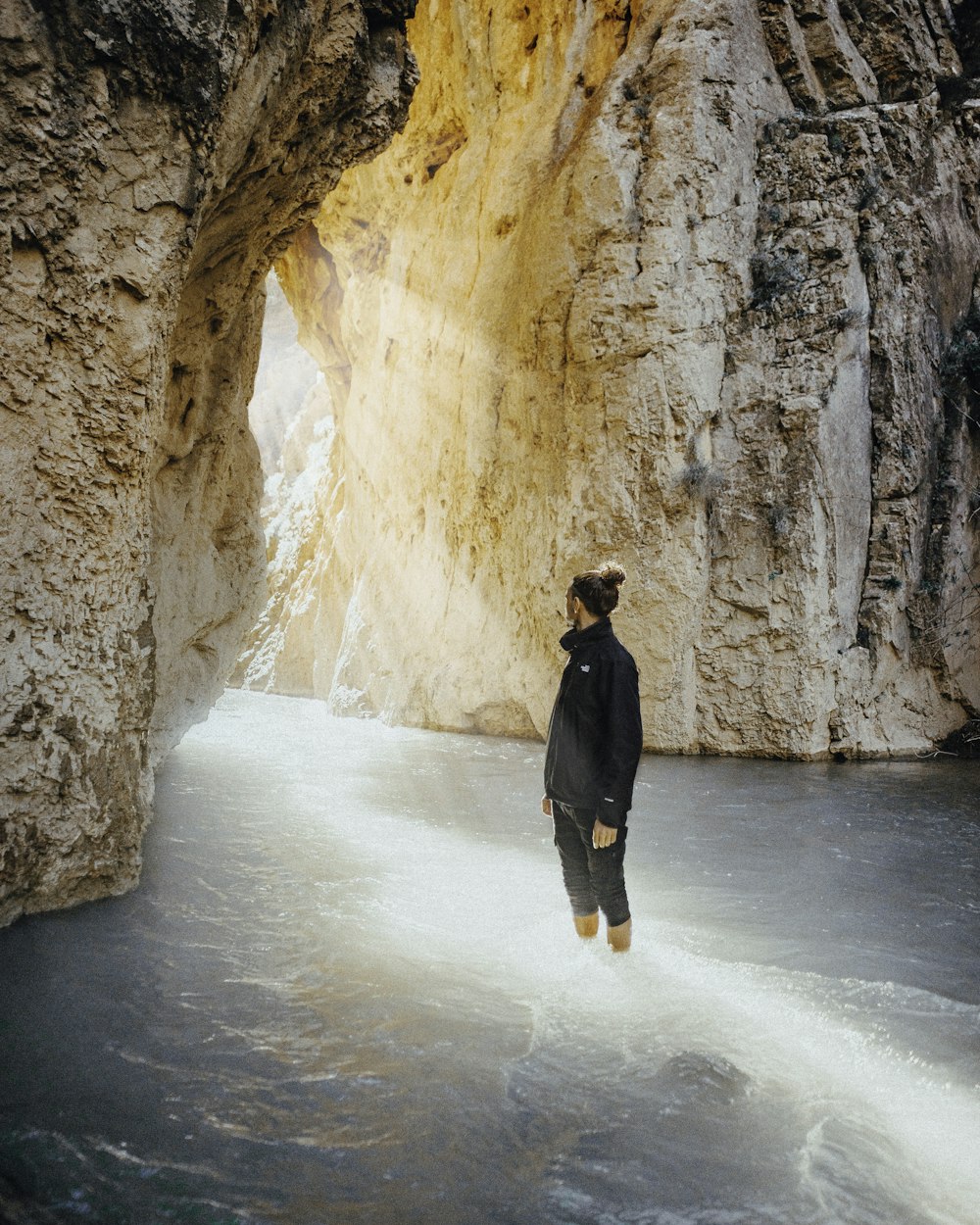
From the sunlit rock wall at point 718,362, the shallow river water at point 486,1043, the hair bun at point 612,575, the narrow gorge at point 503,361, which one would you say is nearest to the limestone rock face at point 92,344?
the narrow gorge at point 503,361

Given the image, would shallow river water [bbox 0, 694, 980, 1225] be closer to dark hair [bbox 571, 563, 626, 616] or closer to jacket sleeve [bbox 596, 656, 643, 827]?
jacket sleeve [bbox 596, 656, 643, 827]

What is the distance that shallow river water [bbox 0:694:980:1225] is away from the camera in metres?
1.87

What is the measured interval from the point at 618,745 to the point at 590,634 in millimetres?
488

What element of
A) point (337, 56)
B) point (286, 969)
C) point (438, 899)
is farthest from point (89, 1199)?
point (337, 56)

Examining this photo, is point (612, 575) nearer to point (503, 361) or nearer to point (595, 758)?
point (595, 758)

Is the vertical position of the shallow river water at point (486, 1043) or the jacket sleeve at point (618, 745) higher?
the jacket sleeve at point (618, 745)

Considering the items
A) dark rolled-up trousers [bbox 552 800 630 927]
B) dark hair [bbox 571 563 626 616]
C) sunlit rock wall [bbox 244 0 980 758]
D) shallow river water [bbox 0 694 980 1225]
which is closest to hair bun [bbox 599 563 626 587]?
dark hair [bbox 571 563 626 616]

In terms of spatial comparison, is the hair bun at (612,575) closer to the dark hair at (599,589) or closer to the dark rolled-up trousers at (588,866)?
the dark hair at (599,589)

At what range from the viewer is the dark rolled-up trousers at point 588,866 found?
3.32m

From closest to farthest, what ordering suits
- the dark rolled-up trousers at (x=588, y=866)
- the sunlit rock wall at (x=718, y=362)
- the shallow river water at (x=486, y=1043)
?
the shallow river water at (x=486, y=1043), the dark rolled-up trousers at (x=588, y=866), the sunlit rock wall at (x=718, y=362)

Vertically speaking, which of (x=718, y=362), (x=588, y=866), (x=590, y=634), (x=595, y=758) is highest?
(x=718, y=362)

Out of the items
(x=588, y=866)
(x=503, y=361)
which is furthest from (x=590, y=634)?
(x=503, y=361)

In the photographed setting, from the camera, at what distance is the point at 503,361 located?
12.7 m

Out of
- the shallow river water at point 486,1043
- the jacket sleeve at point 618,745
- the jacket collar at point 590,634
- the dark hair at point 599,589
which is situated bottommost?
the shallow river water at point 486,1043
